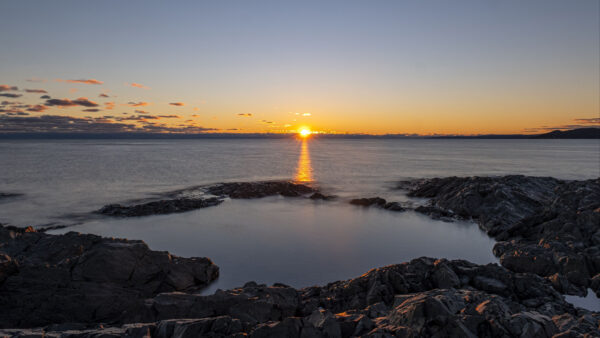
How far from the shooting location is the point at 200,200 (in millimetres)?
31141

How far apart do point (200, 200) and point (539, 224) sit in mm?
26988

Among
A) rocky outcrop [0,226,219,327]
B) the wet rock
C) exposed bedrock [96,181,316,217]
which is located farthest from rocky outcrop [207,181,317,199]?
rocky outcrop [0,226,219,327]

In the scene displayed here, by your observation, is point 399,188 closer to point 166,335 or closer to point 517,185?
point 517,185

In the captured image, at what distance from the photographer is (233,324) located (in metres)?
7.24

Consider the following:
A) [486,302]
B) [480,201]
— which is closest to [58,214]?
[486,302]

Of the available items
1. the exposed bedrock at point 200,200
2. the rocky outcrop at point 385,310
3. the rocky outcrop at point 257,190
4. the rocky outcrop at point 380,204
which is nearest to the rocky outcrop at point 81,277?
the rocky outcrop at point 385,310

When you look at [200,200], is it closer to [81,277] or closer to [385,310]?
[81,277]

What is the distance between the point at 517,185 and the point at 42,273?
119 ft

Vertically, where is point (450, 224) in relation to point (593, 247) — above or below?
below

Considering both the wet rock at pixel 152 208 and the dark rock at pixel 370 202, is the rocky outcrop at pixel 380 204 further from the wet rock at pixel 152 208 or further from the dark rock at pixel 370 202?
the wet rock at pixel 152 208

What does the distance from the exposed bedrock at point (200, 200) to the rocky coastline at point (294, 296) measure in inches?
487

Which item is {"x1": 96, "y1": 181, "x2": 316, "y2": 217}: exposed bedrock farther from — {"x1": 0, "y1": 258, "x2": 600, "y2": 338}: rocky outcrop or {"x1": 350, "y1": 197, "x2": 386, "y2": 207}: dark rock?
{"x1": 0, "y1": 258, "x2": 600, "y2": 338}: rocky outcrop

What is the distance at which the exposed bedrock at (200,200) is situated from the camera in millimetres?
26766

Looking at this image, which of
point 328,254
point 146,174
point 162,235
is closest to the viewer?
point 328,254
